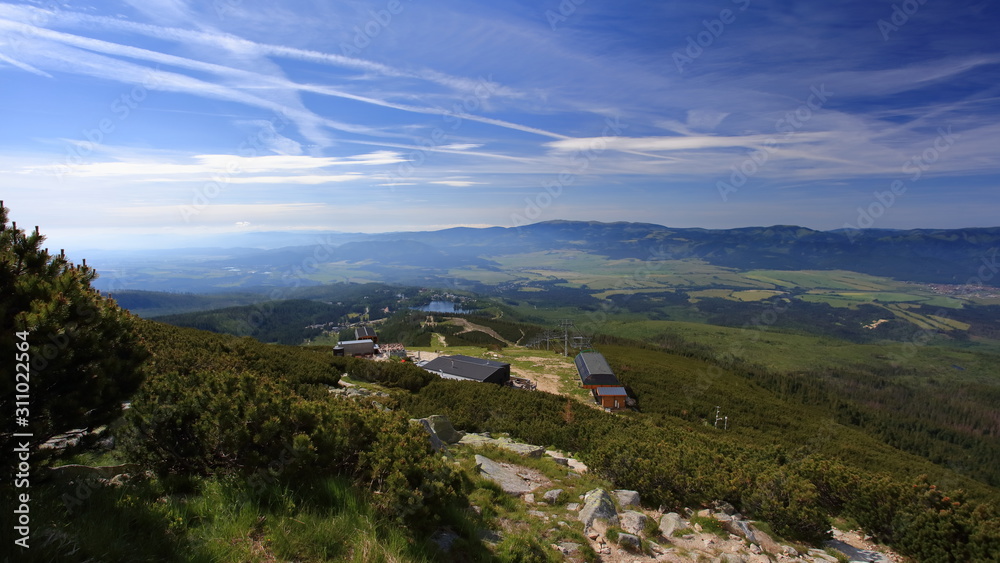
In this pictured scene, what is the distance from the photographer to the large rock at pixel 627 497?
9.60 meters

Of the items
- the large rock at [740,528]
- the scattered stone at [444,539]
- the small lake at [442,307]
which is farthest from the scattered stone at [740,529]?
the small lake at [442,307]

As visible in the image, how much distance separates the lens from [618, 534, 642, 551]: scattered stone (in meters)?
7.12

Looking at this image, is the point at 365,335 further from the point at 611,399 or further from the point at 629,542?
the point at 629,542

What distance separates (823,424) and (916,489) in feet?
136

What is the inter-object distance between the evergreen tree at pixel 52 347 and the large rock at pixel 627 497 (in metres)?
9.62

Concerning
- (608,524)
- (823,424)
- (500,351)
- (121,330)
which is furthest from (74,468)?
(823,424)

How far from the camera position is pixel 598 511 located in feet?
26.2

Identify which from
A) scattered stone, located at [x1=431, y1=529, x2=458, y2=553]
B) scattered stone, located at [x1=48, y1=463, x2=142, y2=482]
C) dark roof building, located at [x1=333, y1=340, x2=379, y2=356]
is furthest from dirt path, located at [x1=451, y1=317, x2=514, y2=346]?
scattered stone, located at [x1=48, y1=463, x2=142, y2=482]

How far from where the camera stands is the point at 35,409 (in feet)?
14.5

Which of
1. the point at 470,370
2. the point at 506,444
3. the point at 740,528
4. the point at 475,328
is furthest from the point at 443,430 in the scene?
the point at 475,328

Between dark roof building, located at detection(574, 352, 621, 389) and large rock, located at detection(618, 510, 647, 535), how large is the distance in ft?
77.0

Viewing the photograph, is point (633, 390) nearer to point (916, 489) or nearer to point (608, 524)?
point (916, 489)

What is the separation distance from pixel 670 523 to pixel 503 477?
3.83m

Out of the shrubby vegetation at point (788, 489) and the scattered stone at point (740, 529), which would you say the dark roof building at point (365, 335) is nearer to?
the shrubby vegetation at point (788, 489)
